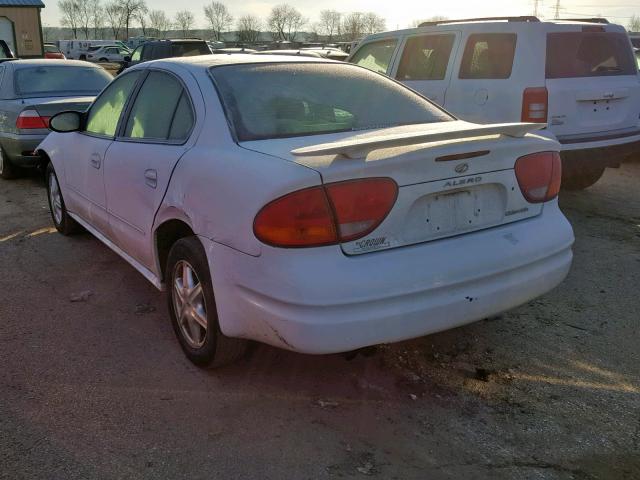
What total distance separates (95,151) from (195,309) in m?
1.81

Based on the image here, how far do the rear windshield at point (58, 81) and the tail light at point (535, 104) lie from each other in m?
5.79

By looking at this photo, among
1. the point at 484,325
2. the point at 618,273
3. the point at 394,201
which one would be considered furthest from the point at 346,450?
the point at 618,273

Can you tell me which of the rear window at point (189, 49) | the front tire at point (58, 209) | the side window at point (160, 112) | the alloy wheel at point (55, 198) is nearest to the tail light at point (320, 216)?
the side window at point (160, 112)

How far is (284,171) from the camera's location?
2.62 meters

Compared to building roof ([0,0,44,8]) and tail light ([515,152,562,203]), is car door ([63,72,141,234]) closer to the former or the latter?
tail light ([515,152,562,203])

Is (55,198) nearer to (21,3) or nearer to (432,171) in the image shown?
(432,171)

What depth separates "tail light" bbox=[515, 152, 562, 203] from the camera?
3115mm

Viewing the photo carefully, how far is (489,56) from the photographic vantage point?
6.50 m

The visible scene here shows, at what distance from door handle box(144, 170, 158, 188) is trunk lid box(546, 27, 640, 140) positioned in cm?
414

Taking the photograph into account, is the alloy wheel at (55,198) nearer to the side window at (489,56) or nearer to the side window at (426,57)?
the side window at (426,57)

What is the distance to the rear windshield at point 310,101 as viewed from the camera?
3268 mm

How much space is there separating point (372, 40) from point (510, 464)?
20.9 ft

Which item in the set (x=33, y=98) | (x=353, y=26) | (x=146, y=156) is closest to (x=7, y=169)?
(x=33, y=98)

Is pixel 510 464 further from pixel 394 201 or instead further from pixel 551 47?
pixel 551 47
